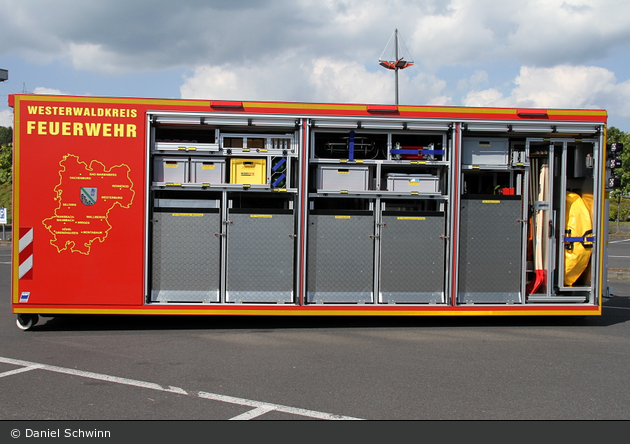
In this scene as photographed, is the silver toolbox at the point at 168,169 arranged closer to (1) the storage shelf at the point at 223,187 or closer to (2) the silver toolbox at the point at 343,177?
(1) the storage shelf at the point at 223,187

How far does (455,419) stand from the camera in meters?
4.27

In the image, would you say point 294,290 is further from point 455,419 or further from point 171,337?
point 455,419

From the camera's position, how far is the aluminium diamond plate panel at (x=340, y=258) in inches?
297

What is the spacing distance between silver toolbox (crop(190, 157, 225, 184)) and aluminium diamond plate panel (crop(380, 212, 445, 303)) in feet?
7.93

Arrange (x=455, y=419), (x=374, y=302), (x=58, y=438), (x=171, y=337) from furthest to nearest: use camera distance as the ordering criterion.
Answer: (x=374, y=302)
(x=171, y=337)
(x=455, y=419)
(x=58, y=438)

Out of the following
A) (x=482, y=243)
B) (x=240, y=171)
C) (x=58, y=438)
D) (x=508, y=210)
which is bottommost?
(x=58, y=438)

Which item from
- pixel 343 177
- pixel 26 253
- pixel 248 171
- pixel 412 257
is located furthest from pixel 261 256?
pixel 26 253

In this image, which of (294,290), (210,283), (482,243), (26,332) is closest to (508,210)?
(482,243)

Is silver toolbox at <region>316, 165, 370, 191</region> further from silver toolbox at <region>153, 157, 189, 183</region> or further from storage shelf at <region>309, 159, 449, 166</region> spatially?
silver toolbox at <region>153, 157, 189, 183</region>

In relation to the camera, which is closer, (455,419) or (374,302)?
(455,419)

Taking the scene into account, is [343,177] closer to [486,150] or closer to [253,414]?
[486,150]

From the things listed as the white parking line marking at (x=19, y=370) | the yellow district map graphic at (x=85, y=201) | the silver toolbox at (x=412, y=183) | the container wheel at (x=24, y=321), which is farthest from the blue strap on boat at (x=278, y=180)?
the container wheel at (x=24, y=321)

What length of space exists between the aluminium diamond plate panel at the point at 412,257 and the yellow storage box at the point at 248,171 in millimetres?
1820

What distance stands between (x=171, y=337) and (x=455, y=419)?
13.5 ft
